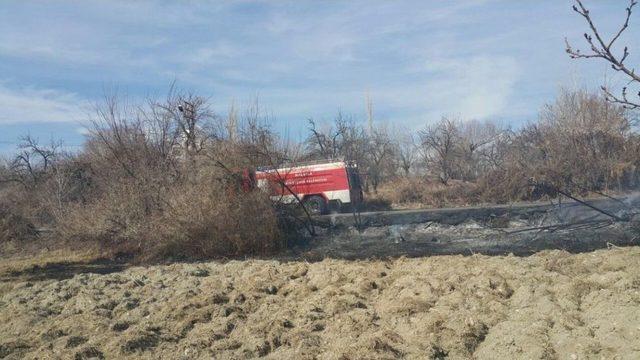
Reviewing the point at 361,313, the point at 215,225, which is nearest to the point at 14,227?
the point at 215,225

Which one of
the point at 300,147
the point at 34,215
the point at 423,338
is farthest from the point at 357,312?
the point at 34,215

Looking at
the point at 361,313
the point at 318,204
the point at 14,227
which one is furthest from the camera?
the point at 318,204

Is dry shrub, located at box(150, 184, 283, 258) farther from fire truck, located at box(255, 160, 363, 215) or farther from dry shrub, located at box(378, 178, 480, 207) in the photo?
dry shrub, located at box(378, 178, 480, 207)

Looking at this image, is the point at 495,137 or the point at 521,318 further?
the point at 495,137

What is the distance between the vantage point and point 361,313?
639 cm

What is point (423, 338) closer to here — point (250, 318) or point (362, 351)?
point (362, 351)

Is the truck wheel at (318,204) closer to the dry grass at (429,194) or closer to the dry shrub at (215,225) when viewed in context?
the dry shrub at (215,225)

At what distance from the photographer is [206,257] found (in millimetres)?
12977

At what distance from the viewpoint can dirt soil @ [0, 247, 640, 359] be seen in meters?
4.98

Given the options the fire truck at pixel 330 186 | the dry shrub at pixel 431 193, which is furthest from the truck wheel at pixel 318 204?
the dry shrub at pixel 431 193

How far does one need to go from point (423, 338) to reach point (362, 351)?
637mm

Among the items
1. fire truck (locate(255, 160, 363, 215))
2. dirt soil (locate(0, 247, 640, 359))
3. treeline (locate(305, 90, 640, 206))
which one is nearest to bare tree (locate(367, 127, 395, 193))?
treeline (locate(305, 90, 640, 206))

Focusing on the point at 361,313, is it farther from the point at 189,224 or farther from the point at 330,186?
the point at 330,186

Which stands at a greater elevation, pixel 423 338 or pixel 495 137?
pixel 495 137
